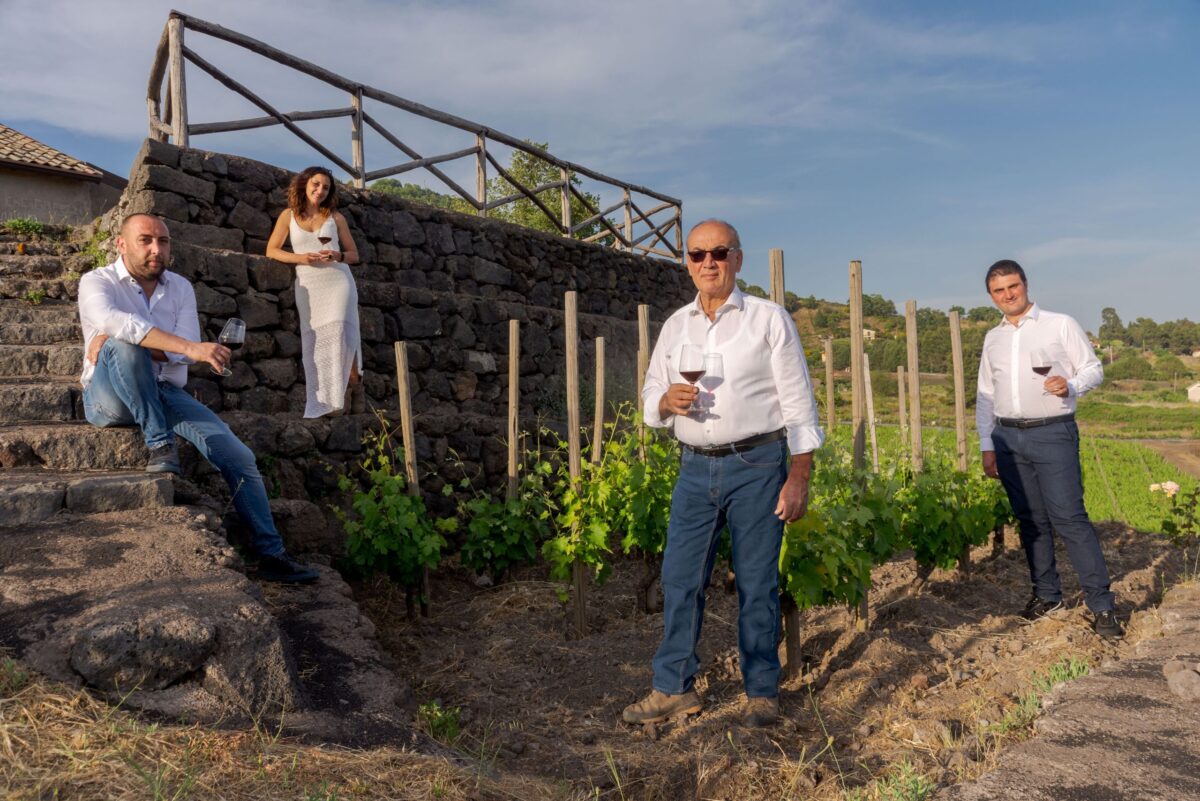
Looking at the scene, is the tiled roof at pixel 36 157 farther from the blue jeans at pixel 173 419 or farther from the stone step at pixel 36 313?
the blue jeans at pixel 173 419

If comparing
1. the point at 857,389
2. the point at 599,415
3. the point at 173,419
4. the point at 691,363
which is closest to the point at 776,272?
the point at 857,389

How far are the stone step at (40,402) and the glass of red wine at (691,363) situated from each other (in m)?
3.20

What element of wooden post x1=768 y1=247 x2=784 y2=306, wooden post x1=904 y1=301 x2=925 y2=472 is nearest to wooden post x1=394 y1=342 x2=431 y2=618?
wooden post x1=768 y1=247 x2=784 y2=306

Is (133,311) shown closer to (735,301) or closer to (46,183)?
(735,301)

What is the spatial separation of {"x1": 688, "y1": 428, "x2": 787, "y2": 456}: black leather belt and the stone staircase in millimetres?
2176

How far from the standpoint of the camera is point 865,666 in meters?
3.60

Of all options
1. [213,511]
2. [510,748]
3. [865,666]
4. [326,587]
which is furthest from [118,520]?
[865,666]

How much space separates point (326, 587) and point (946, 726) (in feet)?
8.09

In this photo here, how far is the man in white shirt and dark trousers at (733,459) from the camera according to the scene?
115 inches

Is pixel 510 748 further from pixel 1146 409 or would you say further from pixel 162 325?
pixel 1146 409

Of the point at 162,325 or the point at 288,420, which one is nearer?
the point at 162,325

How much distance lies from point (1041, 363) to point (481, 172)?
17.6ft

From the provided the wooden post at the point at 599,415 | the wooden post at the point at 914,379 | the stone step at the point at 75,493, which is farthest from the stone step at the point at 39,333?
the wooden post at the point at 914,379

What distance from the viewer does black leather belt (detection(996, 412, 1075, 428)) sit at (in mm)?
3971
